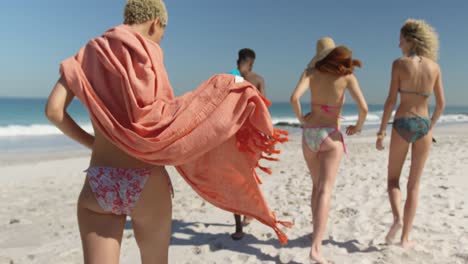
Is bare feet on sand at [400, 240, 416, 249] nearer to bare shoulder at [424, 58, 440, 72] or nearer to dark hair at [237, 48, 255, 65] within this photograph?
bare shoulder at [424, 58, 440, 72]

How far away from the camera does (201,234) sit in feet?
14.6

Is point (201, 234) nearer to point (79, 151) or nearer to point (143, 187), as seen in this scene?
point (143, 187)

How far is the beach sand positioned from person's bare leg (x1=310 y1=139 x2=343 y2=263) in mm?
339

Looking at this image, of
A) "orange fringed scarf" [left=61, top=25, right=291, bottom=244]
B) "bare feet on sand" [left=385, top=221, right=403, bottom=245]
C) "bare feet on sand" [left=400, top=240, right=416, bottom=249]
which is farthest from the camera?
"bare feet on sand" [left=385, top=221, right=403, bottom=245]

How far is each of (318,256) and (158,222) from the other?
201 cm

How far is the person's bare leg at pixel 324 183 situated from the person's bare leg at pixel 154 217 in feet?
6.29

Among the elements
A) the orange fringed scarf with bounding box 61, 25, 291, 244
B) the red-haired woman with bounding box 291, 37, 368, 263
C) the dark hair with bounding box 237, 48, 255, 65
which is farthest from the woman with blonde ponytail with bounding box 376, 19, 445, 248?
the orange fringed scarf with bounding box 61, 25, 291, 244

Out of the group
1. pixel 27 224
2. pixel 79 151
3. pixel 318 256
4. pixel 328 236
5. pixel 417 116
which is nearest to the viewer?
pixel 318 256

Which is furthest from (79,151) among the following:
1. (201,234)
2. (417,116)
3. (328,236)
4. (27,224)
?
(417,116)

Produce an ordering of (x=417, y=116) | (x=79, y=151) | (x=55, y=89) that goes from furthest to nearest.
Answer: (x=79, y=151)
(x=417, y=116)
(x=55, y=89)

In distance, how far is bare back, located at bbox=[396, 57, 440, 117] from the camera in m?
3.64

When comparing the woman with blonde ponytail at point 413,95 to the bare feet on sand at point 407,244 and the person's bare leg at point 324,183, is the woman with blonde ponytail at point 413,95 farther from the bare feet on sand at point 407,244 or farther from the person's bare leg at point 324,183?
the person's bare leg at point 324,183

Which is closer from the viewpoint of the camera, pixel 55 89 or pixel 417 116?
pixel 55 89

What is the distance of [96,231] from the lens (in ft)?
5.68
